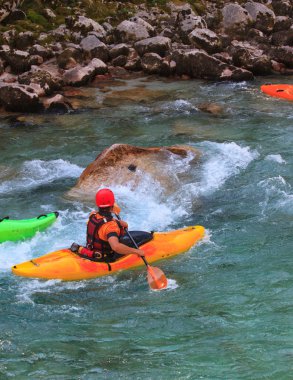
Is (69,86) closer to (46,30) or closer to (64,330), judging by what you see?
(46,30)

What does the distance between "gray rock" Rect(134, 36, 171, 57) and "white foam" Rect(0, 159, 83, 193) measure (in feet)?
25.7

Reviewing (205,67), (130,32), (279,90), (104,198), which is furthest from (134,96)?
(104,198)

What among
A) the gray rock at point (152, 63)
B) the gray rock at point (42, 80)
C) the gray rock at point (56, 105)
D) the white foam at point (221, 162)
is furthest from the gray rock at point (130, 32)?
the white foam at point (221, 162)

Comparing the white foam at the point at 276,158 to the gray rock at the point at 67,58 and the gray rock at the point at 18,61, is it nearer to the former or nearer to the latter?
the gray rock at the point at 67,58

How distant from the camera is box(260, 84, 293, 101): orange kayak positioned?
1390 centimetres

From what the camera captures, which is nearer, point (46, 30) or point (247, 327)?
point (247, 327)

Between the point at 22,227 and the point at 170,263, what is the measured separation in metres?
2.13

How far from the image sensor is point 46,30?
19.7 meters

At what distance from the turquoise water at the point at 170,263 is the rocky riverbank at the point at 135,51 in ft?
8.06

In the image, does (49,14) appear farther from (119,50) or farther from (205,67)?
(205,67)

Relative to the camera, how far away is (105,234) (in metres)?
6.52

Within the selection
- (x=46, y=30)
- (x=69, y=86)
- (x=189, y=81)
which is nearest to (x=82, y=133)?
(x=69, y=86)

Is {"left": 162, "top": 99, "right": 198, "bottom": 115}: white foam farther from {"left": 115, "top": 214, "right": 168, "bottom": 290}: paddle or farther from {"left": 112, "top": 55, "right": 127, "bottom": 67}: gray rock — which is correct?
{"left": 115, "top": 214, "right": 168, "bottom": 290}: paddle

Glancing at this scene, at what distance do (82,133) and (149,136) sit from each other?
1448 millimetres
